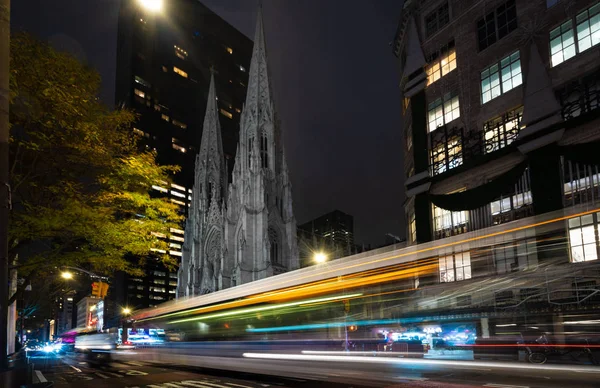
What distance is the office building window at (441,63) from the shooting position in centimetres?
2755

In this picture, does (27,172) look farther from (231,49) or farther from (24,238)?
(231,49)

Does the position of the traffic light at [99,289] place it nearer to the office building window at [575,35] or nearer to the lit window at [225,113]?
the office building window at [575,35]

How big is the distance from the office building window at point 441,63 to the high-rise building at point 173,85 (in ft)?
325

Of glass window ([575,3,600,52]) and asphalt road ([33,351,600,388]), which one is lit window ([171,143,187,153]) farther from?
asphalt road ([33,351,600,388])

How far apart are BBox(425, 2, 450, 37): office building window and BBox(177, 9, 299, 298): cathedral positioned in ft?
144

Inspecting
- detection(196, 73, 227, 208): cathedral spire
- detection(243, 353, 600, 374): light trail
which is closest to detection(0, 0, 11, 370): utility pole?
detection(243, 353, 600, 374): light trail

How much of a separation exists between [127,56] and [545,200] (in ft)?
447

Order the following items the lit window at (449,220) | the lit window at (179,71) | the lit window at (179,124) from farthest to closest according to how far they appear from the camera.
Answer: the lit window at (179,71)
the lit window at (179,124)
the lit window at (449,220)

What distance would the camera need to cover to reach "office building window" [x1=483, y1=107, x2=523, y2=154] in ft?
74.5

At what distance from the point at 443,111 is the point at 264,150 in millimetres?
52405

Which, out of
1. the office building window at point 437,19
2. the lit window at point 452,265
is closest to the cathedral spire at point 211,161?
the office building window at point 437,19

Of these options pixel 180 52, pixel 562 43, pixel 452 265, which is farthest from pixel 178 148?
pixel 452 265

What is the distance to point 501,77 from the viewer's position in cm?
2428

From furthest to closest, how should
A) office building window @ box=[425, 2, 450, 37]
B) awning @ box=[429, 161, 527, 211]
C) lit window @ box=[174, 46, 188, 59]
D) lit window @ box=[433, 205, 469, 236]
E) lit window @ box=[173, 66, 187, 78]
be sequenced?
lit window @ box=[174, 46, 188, 59], lit window @ box=[173, 66, 187, 78], office building window @ box=[425, 2, 450, 37], lit window @ box=[433, 205, 469, 236], awning @ box=[429, 161, 527, 211]
